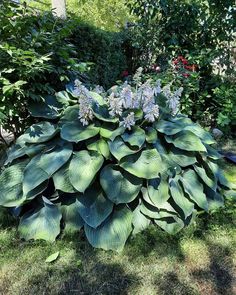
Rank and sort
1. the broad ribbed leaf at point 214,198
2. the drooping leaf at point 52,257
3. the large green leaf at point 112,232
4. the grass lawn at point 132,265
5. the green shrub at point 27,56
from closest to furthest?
the grass lawn at point 132,265
the drooping leaf at point 52,257
the large green leaf at point 112,232
the green shrub at point 27,56
the broad ribbed leaf at point 214,198

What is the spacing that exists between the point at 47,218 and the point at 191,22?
434 cm

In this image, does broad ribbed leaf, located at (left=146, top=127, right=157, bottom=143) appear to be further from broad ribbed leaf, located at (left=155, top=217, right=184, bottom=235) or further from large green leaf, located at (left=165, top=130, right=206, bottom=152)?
broad ribbed leaf, located at (left=155, top=217, right=184, bottom=235)

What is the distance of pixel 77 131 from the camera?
2371 mm

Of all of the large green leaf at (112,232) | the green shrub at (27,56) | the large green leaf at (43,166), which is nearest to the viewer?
the large green leaf at (112,232)

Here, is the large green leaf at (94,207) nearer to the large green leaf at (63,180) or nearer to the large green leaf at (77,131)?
the large green leaf at (63,180)

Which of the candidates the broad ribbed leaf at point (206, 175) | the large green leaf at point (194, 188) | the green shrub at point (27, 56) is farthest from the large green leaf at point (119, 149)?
the green shrub at point (27, 56)

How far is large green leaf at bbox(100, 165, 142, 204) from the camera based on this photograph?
86.8 inches

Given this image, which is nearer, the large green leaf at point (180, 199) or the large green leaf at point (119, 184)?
the large green leaf at point (119, 184)

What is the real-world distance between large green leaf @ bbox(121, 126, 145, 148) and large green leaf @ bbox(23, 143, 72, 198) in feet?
1.43

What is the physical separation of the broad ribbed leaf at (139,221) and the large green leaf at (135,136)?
19.7 inches

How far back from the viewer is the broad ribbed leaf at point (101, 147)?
229cm

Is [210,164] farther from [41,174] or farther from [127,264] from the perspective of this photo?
[41,174]

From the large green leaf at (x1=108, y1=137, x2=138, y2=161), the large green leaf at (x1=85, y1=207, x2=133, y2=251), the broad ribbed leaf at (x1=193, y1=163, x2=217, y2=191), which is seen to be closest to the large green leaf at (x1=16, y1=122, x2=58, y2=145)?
the large green leaf at (x1=108, y1=137, x2=138, y2=161)

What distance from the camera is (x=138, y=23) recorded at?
5812 millimetres
